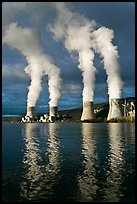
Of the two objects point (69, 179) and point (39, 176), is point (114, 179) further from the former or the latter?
point (39, 176)

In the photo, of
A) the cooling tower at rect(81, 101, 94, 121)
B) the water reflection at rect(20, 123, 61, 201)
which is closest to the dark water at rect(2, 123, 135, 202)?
the water reflection at rect(20, 123, 61, 201)

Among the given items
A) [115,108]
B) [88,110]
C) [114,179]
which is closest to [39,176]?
[114,179]

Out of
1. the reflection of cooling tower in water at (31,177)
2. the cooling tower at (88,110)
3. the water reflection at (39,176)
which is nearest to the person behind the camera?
the water reflection at (39,176)

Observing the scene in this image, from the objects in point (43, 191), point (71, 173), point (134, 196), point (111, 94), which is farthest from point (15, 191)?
point (111, 94)

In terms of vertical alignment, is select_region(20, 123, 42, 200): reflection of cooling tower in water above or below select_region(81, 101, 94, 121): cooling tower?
below

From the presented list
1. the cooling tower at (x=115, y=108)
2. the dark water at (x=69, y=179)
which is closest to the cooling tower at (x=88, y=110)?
the cooling tower at (x=115, y=108)

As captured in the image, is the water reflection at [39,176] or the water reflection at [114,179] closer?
the water reflection at [114,179]

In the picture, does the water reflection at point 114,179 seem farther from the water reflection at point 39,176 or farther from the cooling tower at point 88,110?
the cooling tower at point 88,110

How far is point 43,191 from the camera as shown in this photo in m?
21.0

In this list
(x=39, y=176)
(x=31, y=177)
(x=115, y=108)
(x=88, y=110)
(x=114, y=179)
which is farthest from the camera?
(x=88, y=110)

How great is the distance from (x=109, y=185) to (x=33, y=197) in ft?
20.0

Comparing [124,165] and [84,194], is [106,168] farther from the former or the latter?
[84,194]

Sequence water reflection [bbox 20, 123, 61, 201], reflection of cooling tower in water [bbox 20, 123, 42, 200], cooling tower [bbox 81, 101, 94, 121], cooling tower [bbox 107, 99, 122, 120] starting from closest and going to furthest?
water reflection [bbox 20, 123, 61, 201] < reflection of cooling tower in water [bbox 20, 123, 42, 200] < cooling tower [bbox 107, 99, 122, 120] < cooling tower [bbox 81, 101, 94, 121]

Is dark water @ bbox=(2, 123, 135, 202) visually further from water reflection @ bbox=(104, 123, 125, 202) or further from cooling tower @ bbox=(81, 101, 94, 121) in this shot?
cooling tower @ bbox=(81, 101, 94, 121)
